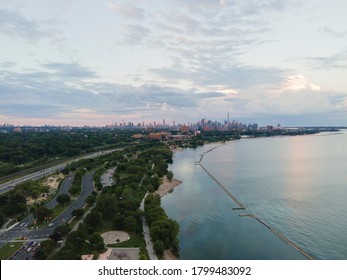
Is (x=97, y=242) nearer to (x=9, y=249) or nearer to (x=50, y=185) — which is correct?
(x=9, y=249)

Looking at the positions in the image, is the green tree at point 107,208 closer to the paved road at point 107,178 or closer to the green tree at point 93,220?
the green tree at point 93,220

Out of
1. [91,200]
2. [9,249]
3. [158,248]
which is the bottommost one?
[9,249]

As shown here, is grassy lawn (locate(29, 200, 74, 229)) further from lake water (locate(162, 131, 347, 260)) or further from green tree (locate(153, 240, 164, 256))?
green tree (locate(153, 240, 164, 256))

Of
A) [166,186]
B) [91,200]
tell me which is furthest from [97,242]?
[166,186]

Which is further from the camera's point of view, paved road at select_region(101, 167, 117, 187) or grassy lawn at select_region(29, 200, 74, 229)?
paved road at select_region(101, 167, 117, 187)

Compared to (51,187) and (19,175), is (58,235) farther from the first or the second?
(19,175)

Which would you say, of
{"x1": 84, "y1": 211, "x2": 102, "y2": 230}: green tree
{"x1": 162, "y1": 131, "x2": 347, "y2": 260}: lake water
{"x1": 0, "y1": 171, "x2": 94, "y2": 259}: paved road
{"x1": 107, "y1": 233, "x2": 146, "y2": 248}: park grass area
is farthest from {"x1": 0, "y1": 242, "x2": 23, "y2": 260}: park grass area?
{"x1": 162, "y1": 131, "x2": 347, "y2": 260}: lake water

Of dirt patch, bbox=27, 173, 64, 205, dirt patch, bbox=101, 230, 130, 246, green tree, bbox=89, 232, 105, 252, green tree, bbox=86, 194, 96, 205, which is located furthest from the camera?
dirt patch, bbox=27, 173, 64, 205
